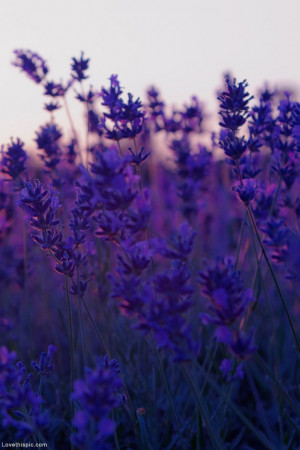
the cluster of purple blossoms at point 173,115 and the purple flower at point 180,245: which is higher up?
the cluster of purple blossoms at point 173,115

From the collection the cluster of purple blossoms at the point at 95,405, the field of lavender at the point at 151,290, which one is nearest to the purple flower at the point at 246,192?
the field of lavender at the point at 151,290

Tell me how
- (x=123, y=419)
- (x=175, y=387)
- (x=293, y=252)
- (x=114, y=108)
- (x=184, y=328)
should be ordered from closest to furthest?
(x=184, y=328) < (x=293, y=252) < (x=114, y=108) < (x=123, y=419) < (x=175, y=387)

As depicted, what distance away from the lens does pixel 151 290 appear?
1.17 metres

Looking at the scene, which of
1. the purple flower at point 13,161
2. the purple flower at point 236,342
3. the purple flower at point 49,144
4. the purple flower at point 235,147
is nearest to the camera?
the purple flower at point 236,342

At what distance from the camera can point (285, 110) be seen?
213 centimetres

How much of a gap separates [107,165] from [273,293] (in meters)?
2.79

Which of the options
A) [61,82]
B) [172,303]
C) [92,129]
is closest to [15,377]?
[172,303]

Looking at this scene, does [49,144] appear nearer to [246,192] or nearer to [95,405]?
[246,192]

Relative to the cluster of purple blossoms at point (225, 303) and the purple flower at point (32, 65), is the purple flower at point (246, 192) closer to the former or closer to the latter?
the cluster of purple blossoms at point (225, 303)

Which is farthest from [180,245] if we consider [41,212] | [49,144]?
[49,144]

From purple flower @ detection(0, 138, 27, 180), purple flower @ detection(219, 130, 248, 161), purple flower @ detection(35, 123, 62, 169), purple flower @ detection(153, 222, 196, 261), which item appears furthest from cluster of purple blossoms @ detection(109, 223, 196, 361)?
purple flower @ detection(35, 123, 62, 169)

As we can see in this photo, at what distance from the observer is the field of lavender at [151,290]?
3.89 feet

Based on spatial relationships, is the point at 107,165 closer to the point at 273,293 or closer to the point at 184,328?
the point at 184,328

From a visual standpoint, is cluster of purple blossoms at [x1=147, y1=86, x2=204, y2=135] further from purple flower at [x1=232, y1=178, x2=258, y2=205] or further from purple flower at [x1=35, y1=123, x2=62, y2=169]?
purple flower at [x1=232, y1=178, x2=258, y2=205]
